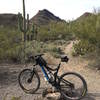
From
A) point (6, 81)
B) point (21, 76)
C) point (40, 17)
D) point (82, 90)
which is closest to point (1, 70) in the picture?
point (6, 81)

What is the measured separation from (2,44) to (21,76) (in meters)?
6.36

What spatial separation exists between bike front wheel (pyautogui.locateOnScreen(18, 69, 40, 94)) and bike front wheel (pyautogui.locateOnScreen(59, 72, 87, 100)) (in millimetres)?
843

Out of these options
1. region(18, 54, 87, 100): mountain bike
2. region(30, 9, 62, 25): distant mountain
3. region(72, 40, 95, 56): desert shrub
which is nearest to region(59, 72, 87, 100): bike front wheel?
region(18, 54, 87, 100): mountain bike

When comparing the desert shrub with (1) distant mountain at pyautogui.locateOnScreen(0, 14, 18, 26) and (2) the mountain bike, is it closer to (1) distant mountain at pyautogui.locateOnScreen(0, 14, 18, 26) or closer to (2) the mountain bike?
(2) the mountain bike

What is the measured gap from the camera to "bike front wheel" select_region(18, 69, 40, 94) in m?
7.06

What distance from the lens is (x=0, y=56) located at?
1211 centimetres

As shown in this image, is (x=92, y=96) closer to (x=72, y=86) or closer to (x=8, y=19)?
(x=72, y=86)

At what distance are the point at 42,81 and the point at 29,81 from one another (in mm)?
1379

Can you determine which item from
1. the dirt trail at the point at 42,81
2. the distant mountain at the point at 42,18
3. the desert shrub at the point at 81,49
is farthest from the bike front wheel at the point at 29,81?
the distant mountain at the point at 42,18

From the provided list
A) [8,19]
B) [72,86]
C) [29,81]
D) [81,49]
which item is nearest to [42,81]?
[29,81]

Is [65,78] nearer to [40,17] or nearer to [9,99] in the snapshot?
[9,99]

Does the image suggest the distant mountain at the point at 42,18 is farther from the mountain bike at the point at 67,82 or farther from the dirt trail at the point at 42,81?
the mountain bike at the point at 67,82

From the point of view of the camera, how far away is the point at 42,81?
841 centimetres

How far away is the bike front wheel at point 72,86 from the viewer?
6.45 m
